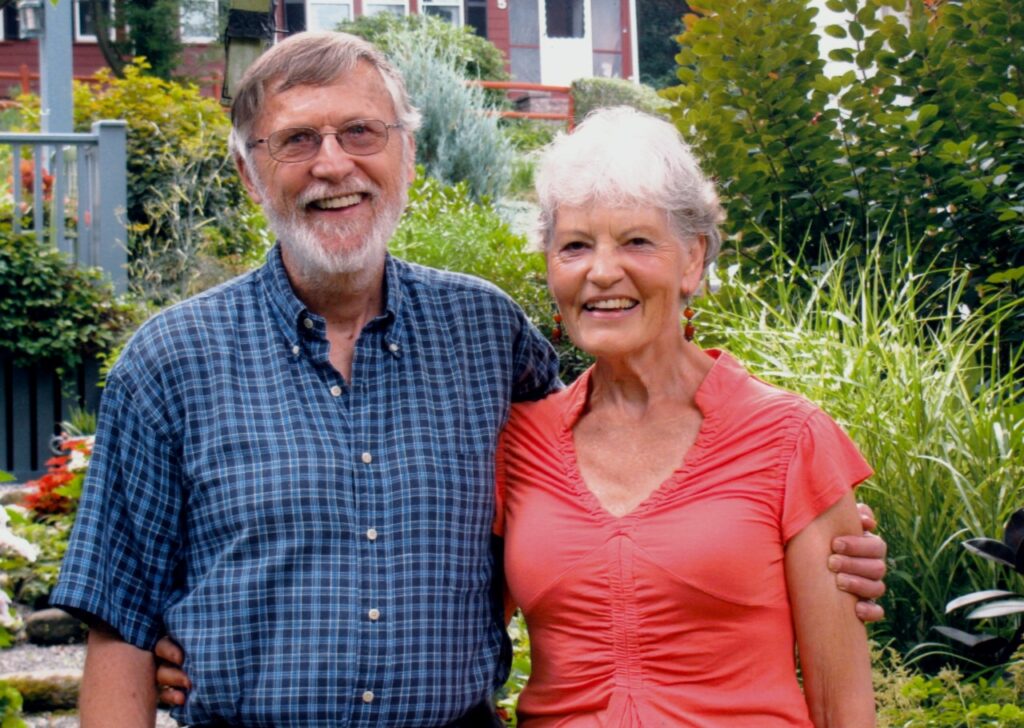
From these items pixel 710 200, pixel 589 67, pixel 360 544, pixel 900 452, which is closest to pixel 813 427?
pixel 710 200

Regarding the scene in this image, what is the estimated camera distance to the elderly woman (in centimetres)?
241

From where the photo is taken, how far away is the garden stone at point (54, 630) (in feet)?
18.8

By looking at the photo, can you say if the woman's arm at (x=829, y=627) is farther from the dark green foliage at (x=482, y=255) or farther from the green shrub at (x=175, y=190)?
the green shrub at (x=175, y=190)

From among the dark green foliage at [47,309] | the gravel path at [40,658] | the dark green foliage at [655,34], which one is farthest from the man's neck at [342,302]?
the dark green foliage at [655,34]

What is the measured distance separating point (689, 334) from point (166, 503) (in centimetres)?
105

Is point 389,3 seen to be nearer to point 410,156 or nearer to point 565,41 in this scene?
point 565,41

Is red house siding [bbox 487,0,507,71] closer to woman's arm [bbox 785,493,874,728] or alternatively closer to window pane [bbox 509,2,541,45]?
window pane [bbox 509,2,541,45]

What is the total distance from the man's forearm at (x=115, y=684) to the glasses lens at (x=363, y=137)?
1006 millimetres

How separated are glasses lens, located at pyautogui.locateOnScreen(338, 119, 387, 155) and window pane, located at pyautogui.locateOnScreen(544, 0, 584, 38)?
2834cm

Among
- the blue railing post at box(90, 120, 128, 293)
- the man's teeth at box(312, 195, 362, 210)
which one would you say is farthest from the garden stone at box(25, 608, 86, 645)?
the blue railing post at box(90, 120, 128, 293)

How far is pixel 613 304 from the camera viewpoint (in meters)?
2.56

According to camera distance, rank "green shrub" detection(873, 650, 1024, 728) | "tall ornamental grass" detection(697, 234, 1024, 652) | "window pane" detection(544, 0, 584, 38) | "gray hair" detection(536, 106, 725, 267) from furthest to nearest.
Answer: "window pane" detection(544, 0, 584, 38)
"tall ornamental grass" detection(697, 234, 1024, 652)
"green shrub" detection(873, 650, 1024, 728)
"gray hair" detection(536, 106, 725, 267)

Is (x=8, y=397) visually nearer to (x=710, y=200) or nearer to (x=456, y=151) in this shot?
(x=456, y=151)

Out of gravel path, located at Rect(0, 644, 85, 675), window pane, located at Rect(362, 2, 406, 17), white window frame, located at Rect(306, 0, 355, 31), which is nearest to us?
gravel path, located at Rect(0, 644, 85, 675)
